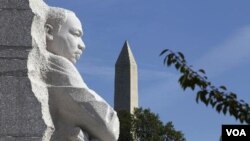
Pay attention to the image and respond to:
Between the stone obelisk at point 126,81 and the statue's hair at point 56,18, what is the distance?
46555 mm

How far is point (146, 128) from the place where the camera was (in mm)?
38688

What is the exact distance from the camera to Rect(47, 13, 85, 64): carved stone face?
8.22 m

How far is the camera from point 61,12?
8.32 m

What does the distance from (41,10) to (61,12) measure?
39 centimetres

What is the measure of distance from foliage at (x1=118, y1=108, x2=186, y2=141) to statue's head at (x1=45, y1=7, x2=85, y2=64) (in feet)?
91.5

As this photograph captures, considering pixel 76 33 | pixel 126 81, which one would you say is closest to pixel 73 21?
pixel 76 33

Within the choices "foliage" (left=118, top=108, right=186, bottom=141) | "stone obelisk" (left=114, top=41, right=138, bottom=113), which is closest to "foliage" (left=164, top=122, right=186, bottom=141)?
"foliage" (left=118, top=108, right=186, bottom=141)

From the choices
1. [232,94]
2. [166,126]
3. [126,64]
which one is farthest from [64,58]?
[126,64]

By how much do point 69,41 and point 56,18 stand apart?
30cm

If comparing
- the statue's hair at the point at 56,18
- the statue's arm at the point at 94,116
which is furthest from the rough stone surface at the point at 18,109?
the statue's hair at the point at 56,18

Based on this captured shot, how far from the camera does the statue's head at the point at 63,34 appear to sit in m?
8.20

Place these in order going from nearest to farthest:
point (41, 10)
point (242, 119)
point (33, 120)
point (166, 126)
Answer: point (242, 119), point (33, 120), point (41, 10), point (166, 126)

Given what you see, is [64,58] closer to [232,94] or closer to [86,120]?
[86,120]

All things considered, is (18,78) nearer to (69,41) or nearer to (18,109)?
(18,109)
